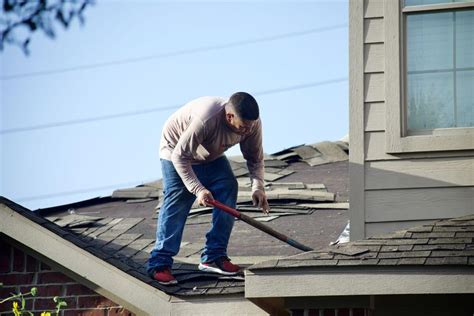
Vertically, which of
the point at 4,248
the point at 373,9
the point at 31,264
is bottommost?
the point at 31,264

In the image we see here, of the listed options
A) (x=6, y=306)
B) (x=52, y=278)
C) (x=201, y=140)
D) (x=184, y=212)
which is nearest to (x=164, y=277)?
(x=184, y=212)

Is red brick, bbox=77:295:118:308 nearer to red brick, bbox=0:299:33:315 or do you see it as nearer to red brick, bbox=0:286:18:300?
red brick, bbox=0:299:33:315

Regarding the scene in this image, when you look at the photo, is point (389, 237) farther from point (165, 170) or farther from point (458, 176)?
point (165, 170)

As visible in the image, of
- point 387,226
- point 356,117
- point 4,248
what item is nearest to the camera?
point 387,226

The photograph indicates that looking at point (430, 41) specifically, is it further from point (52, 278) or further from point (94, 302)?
point (52, 278)

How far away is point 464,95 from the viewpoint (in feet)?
33.8

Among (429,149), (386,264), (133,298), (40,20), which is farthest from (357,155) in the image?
(40,20)

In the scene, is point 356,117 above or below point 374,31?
below

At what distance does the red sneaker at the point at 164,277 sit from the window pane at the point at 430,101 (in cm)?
228

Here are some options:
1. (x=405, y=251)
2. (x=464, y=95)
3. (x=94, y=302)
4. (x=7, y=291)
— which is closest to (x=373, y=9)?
(x=464, y=95)

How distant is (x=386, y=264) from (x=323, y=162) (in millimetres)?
5608

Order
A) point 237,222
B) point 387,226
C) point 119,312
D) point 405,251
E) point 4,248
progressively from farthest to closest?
point 237,222 < point 4,248 < point 119,312 < point 387,226 < point 405,251

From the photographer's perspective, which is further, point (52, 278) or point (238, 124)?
point (52, 278)

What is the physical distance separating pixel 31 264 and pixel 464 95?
3840 millimetres
